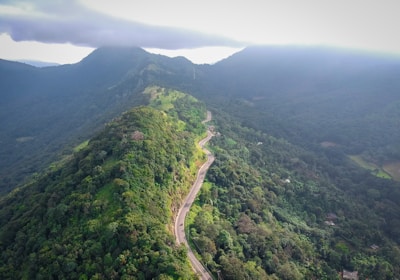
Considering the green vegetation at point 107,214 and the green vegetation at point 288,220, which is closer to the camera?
the green vegetation at point 107,214

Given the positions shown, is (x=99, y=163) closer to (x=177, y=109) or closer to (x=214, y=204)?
(x=214, y=204)

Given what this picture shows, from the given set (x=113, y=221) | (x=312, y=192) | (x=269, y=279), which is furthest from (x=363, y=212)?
(x=113, y=221)

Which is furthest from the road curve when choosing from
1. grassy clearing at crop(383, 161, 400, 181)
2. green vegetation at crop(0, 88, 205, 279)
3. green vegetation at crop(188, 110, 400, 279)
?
grassy clearing at crop(383, 161, 400, 181)

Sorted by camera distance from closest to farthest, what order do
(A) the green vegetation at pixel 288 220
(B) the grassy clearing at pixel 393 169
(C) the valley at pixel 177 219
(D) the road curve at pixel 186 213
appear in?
(C) the valley at pixel 177 219
(D) the road curve at pixel 186 213
(A) the green vegetation at pixel 288 220
(B) the grassy clearing at pixel 393 169

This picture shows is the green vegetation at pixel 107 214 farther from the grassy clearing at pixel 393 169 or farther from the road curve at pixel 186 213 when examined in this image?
the grassy clearing at pixel 393 169

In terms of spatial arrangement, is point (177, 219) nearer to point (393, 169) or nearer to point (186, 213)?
point (186, 213)

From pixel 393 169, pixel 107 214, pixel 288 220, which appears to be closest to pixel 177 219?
pixel 107 214

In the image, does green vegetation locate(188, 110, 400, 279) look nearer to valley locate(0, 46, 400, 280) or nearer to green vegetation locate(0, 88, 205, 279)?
valley locate(0, 46, 400, 280)

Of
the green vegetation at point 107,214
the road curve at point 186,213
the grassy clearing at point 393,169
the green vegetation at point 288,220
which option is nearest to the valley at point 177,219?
the green vegetation at point 107,214
